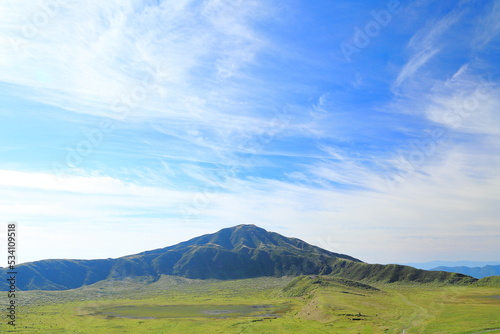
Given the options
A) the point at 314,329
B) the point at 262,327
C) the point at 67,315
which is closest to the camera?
the point at 314,329

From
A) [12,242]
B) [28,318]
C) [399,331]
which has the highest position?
[12,242]

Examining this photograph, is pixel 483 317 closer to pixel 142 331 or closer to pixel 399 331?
pixel 399 331

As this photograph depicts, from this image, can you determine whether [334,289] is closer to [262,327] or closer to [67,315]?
[262,327]

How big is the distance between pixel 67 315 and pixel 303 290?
112897 mm

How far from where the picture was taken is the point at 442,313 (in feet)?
315

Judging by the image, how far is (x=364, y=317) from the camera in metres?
92.2

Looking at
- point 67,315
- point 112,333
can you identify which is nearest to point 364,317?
point 112,333

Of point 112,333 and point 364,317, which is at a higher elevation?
point 364,317

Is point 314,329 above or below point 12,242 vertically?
below

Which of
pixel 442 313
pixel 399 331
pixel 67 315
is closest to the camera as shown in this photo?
pixel 399 331

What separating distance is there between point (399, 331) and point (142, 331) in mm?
65940

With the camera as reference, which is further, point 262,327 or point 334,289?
point 334,289

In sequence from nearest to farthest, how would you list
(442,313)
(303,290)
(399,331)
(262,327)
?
(399,331)
(262,327)
(442,313)
(303,290)

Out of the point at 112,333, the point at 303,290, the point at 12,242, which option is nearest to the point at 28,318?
the point at 112,333
